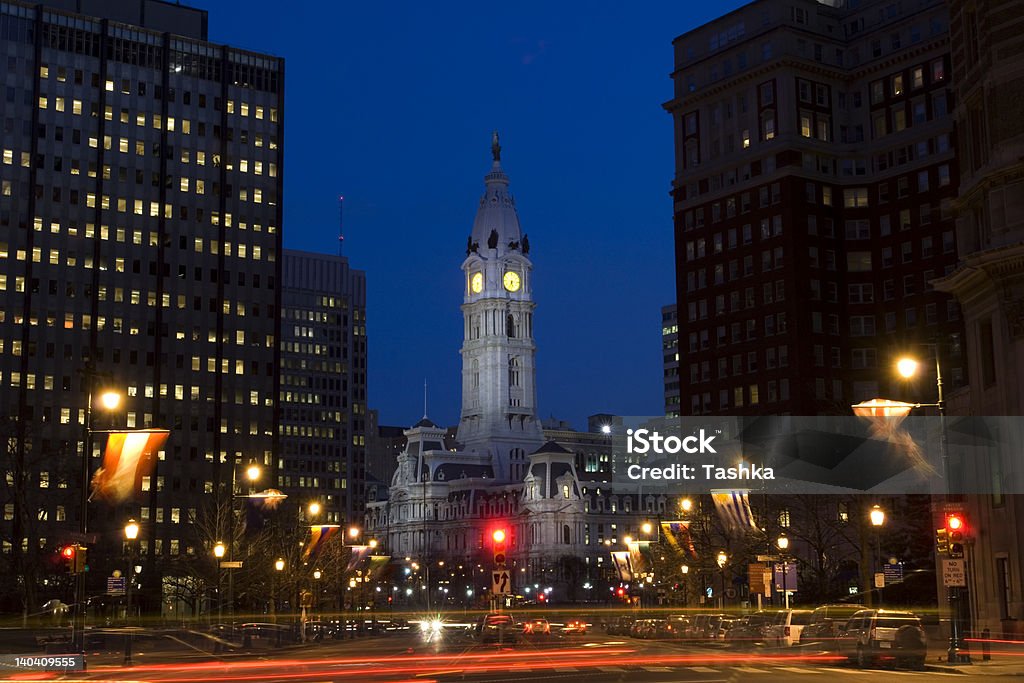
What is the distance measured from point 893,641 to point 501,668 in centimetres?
1268

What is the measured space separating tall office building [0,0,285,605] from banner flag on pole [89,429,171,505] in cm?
11633

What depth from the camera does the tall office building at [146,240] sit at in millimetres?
157125

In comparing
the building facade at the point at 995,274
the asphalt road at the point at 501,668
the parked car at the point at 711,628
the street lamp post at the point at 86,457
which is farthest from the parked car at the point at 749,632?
the street lamp post at the point at 86,457

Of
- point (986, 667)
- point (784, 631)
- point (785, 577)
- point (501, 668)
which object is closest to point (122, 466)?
point (501, 668)

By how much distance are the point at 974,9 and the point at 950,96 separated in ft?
240

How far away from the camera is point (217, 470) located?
535 feet

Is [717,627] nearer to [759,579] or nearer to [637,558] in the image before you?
[759,579]

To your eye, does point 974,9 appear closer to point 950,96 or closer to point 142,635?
point 142,635

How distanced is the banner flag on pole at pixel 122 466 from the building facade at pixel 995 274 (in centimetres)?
3583

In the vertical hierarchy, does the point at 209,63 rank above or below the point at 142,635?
above

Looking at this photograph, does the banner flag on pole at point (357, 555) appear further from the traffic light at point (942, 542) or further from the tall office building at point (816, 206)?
the traffic light at point (942, 542)

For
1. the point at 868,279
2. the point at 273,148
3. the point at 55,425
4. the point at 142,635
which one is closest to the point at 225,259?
the point at 273,148

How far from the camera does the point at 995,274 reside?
56.4 meters

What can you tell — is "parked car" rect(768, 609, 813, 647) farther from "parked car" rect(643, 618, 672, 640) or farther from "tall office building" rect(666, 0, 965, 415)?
"tall office building" rect(666, 0, 965, 415)
